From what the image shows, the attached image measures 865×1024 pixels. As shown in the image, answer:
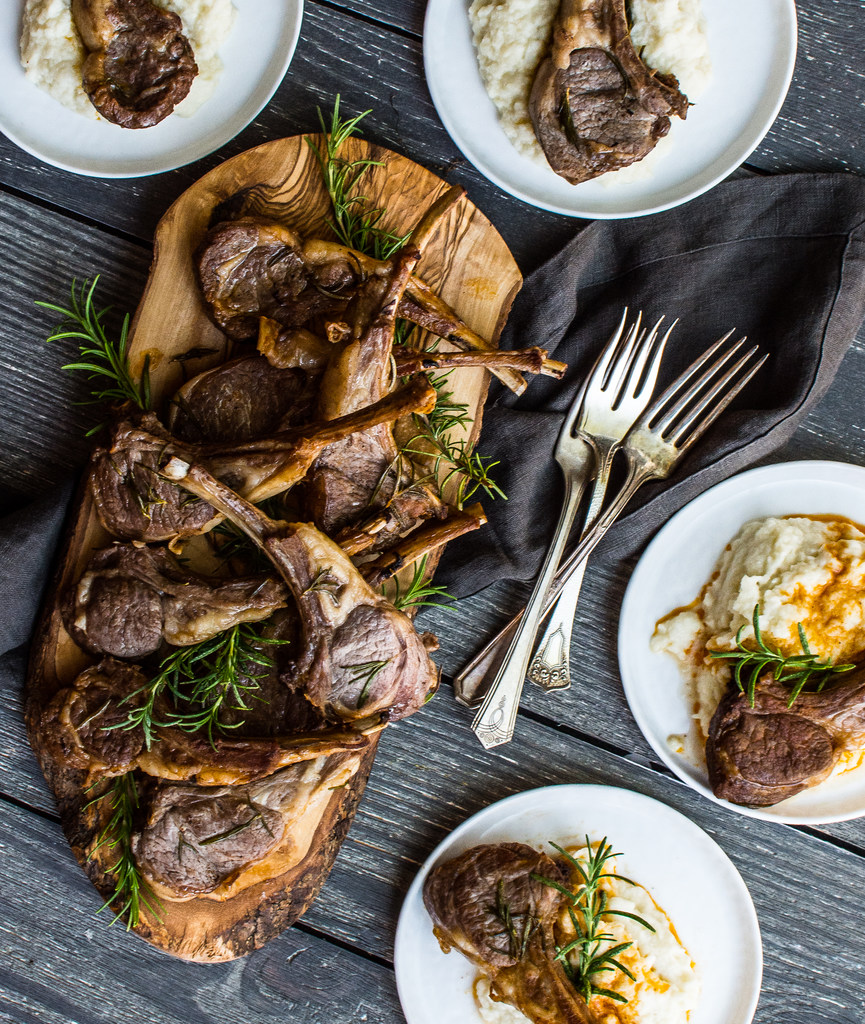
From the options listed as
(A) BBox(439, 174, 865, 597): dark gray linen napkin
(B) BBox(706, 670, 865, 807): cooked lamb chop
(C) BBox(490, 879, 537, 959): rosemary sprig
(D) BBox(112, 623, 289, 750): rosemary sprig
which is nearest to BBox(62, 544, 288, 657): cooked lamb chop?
(D) BBox(112, 623, 289, 750): rosemary sprig

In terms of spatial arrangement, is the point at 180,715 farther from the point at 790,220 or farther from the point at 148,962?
the point at 790,220

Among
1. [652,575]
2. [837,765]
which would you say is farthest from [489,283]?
[837,765]

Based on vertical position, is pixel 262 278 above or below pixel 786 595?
above

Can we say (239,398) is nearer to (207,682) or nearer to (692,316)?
(207,682)

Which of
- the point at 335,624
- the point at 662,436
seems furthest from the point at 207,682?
the point at 662,436

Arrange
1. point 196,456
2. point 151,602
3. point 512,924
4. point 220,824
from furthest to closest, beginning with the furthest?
point 512,924 → point 220,824 → point 151,602 → point 196,456

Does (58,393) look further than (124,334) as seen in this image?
Yes

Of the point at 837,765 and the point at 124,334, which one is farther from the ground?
the point at 124,334

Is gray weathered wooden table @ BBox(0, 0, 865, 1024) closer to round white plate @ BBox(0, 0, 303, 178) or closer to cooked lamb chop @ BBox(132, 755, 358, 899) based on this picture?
round white plate @ BBox(0, 0, 303, 178)
